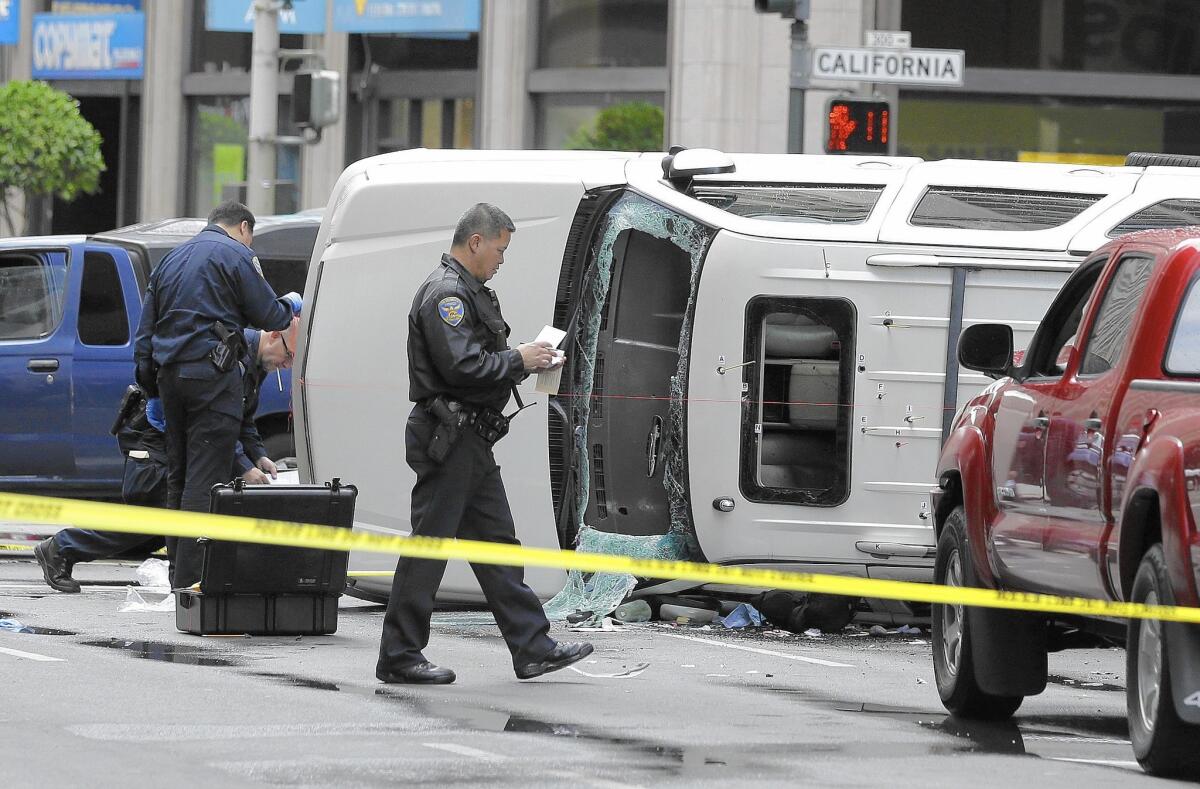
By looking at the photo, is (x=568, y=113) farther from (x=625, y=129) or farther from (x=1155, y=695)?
(x=1155, y=695)

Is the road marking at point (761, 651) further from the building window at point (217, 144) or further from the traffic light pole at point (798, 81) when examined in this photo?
the building window at point (217, 144)

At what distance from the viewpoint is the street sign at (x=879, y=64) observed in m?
15.1

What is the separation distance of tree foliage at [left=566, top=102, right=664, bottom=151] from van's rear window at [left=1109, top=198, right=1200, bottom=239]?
12.6 metres

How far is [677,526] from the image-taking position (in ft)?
35.2

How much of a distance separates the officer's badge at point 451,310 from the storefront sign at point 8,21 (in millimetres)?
23774

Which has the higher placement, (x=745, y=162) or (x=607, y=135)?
(x=607, y=135)

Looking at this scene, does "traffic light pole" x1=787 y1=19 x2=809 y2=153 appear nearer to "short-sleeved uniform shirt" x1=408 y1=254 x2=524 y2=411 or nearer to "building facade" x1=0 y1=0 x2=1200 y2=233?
"building facade" x1=0 y1=0 x2=1200 y2=233

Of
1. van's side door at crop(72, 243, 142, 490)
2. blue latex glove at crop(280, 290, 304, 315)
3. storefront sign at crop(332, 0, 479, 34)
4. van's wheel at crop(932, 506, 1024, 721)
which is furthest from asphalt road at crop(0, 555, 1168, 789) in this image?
storefront sign at crop(332, 0, 479, 34)

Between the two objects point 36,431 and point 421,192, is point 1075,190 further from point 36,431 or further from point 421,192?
point 36,431

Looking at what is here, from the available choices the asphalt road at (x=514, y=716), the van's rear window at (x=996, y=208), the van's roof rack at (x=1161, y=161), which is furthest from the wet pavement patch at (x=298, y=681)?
the van's roof rack at (x=1161, y=161)

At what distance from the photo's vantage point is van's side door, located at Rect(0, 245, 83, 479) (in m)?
13.1

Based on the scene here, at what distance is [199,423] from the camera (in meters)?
10.2

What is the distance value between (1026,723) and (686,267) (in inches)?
152

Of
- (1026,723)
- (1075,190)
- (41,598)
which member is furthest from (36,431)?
(1026,723)
